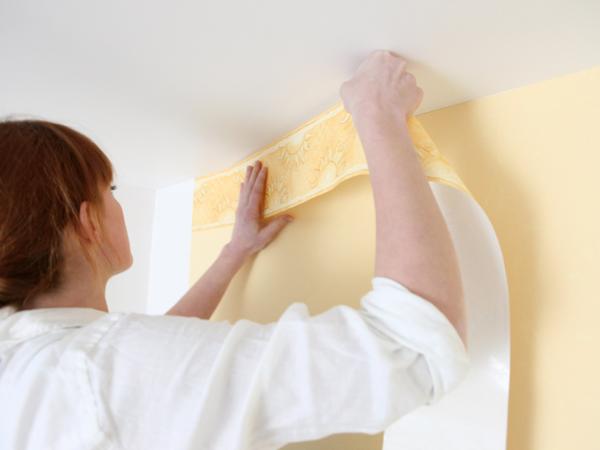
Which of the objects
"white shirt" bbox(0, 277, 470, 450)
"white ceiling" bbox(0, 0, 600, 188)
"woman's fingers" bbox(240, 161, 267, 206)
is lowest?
"white shirt" bbox(0, 277, 470, 450)

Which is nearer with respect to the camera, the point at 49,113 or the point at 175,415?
the point at 175,415

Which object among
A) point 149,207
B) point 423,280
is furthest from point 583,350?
point 149,207

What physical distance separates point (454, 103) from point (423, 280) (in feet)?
1.59

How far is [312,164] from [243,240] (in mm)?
334

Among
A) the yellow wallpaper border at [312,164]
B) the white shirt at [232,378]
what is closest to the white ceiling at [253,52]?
the yellow wallpaper border at [312,164]

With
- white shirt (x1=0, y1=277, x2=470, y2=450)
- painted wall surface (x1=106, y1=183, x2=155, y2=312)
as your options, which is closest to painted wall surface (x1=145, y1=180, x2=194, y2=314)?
painted wall surface (x1=106, y1=183, x2=155, y2=312)

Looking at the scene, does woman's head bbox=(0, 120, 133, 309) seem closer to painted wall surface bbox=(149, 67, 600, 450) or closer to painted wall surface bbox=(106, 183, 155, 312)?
painted wall surface bbox=(149, 67, 600, 450)

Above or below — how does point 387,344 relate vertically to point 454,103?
below

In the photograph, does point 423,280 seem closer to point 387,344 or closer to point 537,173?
point 387,344

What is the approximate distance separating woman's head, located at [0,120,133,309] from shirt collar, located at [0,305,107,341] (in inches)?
2.0

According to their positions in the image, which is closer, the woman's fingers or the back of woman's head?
the back of woman's head

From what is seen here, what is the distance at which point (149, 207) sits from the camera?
→ 1.83m

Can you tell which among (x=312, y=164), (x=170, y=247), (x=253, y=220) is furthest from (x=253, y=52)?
(x=170, y=247)

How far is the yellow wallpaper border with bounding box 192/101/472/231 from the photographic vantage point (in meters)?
0.72
